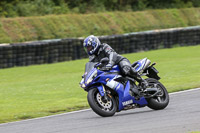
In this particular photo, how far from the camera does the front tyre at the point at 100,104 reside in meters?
7.87

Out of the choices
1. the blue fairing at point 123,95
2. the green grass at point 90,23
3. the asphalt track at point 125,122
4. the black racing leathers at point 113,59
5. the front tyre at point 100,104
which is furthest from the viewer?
the green grass at point 90,23

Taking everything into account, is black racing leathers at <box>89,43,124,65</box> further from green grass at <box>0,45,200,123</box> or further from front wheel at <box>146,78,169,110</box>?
green grass at <box>0,45,200,123</box>

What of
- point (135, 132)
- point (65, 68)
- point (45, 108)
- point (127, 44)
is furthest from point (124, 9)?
point (135, 132)

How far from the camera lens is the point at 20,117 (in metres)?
9.05

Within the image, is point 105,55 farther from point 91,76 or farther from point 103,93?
point 103,93

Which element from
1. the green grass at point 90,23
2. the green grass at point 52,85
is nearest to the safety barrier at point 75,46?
the green grass at point 52,85

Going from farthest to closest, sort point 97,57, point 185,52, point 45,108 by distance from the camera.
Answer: point 185,52 → point 45,108 → point 97,57

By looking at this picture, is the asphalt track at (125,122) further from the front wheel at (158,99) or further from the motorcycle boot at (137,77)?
the motorcycle boot at (137,77)

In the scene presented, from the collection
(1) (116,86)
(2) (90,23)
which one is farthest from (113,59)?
(2) (90,23)

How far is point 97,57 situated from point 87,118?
3.70 feet

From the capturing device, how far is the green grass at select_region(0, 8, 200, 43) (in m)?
24.9

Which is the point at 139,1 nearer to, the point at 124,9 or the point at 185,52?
the point at 124,9

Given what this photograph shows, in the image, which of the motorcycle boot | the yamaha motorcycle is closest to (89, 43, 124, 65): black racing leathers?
the yamaha motorcycle

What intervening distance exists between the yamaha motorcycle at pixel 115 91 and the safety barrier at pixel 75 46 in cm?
1126
